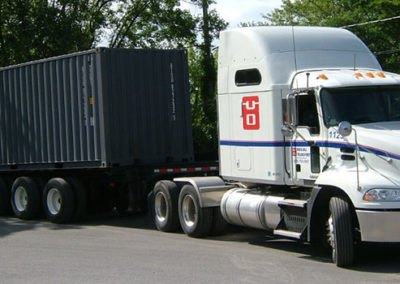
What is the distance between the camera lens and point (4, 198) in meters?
17.8

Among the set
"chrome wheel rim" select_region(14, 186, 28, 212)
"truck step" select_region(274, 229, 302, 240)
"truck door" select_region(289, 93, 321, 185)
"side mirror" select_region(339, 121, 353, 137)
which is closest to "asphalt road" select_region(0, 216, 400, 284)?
"truck step" select_region(274, 229, 302, 240)

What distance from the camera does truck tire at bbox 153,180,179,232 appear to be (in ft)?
43.8

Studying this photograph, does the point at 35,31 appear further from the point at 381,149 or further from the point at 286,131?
the point at 381,149

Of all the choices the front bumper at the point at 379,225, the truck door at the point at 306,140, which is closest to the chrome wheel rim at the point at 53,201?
the truck door at the point at 306,140

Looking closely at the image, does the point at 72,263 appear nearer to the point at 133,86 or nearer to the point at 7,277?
the point at 7,277

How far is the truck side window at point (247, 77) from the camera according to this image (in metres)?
11.3

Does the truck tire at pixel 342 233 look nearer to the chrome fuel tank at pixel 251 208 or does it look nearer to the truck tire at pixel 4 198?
the chrome fuel tank at pixel 251 208

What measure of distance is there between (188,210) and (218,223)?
2.22ft

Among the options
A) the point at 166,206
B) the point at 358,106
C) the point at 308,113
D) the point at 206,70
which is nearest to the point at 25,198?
the point at 166,206

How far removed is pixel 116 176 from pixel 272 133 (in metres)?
5.71

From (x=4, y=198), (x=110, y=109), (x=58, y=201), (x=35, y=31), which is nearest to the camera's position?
(x=110, y=109)

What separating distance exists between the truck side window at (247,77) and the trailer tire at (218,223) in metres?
2.40

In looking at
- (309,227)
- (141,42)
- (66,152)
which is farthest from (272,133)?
(141,42)

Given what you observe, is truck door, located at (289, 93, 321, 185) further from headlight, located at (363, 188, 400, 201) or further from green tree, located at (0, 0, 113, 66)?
green tree, located at (0, 0, 113, 66)
